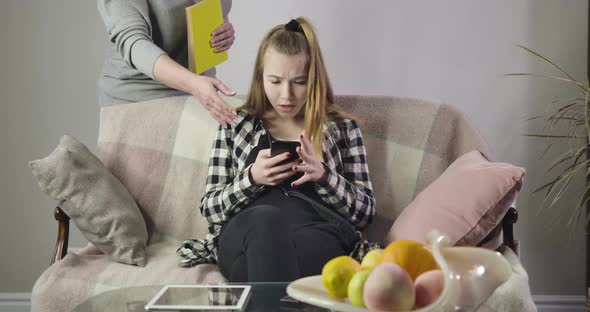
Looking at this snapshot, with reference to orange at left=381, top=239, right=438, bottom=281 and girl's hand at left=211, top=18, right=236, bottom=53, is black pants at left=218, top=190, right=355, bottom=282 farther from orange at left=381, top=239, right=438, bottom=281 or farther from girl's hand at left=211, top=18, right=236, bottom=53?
girl's hand at left=211, top=18, right=236, bottom=53

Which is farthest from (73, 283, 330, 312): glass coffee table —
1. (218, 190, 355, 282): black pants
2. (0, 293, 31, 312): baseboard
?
(0, 293, 31, 312): baseboard

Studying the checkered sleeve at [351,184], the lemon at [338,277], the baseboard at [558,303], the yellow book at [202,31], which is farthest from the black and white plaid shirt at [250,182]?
the baseboard at [558,303]

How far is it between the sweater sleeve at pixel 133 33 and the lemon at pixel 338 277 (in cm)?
132

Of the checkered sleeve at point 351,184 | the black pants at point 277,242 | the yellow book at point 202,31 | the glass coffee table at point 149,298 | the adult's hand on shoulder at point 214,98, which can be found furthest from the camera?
the yellow book at point 202,31

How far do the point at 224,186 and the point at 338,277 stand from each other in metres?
0.96

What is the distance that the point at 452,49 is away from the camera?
111 inches

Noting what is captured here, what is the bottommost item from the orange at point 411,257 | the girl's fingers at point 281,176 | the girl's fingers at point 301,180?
the girl's fingers at point 301,180

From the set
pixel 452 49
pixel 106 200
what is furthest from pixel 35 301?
pixel 452 49

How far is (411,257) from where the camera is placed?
0.96 m

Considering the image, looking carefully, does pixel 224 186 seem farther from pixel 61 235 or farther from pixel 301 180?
pixel 61 235

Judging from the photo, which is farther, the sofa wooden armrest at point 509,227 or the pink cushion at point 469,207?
the sofa wooden armrest at point 509,227

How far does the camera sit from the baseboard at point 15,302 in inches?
117

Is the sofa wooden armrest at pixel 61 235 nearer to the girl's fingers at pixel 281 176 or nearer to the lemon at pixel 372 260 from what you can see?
the girl's fingers at pixel 281 176

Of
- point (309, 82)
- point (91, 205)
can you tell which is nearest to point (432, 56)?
point (309, 82)
